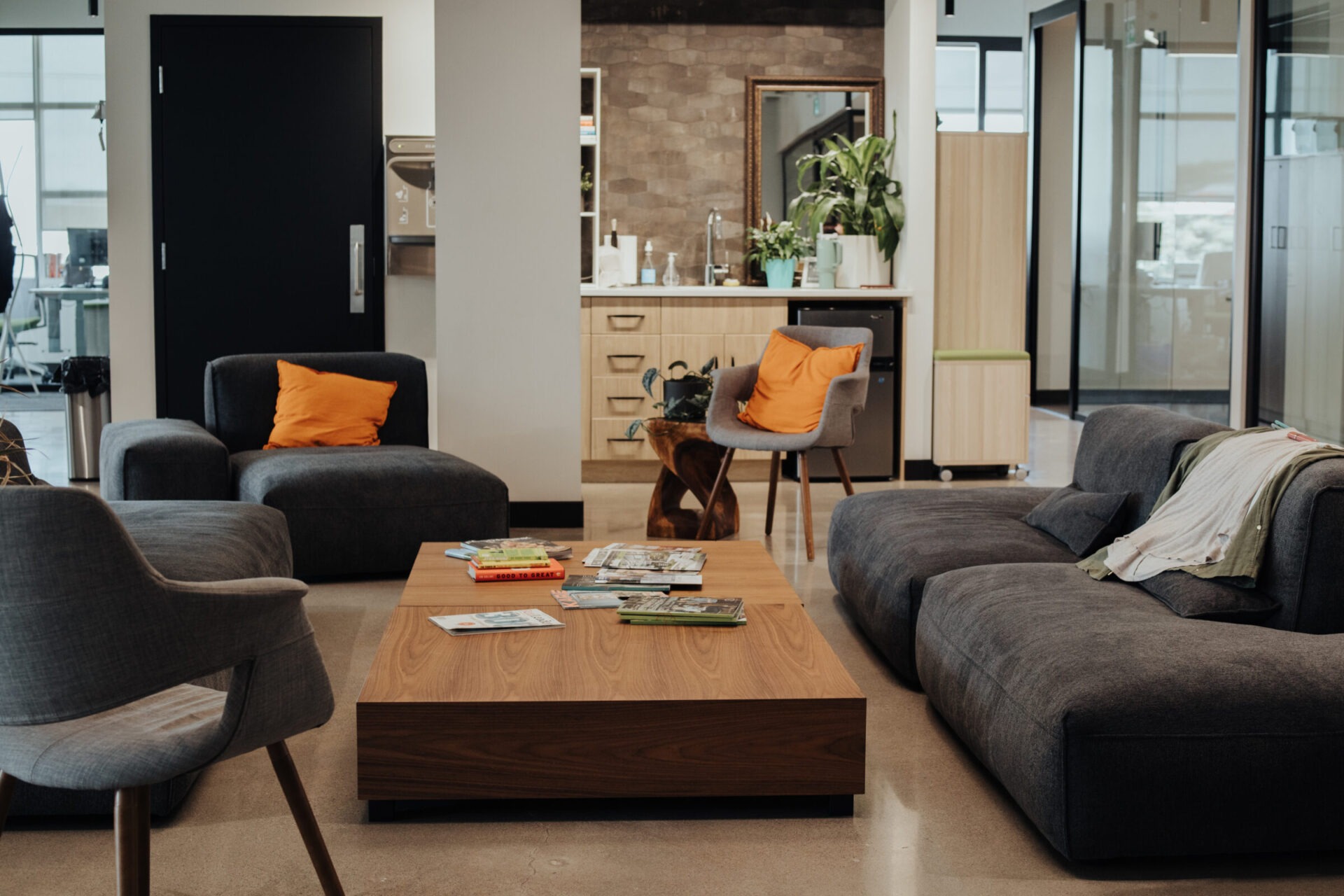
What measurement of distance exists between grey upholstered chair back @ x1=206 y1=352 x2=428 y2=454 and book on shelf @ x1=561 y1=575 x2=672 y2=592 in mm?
2277

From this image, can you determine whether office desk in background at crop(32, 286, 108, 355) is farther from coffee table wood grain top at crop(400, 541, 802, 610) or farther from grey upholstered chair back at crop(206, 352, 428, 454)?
coffee table wood grain top at crop(400, 541, 802, 610)

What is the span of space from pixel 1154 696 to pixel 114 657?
1648 millimetres

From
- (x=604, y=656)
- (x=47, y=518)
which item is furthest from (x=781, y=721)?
(x=47, y=518)

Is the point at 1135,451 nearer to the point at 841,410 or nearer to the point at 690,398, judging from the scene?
the point at 841,410

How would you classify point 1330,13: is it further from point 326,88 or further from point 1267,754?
point 1267,754

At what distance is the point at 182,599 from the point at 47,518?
0.67 ft

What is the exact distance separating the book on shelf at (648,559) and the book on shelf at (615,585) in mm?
115

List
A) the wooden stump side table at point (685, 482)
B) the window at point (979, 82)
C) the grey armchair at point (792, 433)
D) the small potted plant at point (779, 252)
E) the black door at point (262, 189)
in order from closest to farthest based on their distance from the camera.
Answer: the grey armchair at point (792, 433) < the wooden stump side table at point (685, 482) < the black door at point (262, 189) < the small potted plant at point (779, 252) < the window at point (979, 82)

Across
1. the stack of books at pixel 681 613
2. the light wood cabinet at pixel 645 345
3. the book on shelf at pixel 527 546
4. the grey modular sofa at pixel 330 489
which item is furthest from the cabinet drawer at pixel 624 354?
the stack of books at pixel 681 613

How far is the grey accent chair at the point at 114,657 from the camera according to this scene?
172 centimetres

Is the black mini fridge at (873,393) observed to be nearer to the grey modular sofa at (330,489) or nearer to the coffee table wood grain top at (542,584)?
the grey modular sofa at (330,489)

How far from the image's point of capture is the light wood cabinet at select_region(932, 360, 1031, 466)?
7055 mm

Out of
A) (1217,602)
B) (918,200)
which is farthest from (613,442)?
(1217,602)

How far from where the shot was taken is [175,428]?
4.63m
